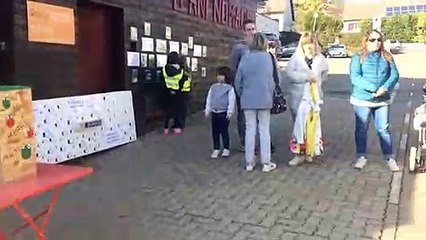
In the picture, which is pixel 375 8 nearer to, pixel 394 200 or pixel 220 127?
pixel 220 127

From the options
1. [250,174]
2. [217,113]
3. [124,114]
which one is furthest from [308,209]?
[124,114]

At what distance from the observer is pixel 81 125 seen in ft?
27.2

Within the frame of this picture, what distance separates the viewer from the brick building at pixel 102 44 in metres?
7.45

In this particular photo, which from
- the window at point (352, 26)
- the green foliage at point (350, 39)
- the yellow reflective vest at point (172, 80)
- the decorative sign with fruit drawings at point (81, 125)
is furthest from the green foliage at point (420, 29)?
the decorative sign with fruit drawings at point (81, 125)

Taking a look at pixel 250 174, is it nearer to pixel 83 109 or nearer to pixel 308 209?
pixel 308 209

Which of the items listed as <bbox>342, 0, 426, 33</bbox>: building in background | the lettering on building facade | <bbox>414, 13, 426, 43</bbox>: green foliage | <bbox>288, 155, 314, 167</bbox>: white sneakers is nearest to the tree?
<bbox>414, 13, 426, 43</bbox>: green foliage

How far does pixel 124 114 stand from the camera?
945cm

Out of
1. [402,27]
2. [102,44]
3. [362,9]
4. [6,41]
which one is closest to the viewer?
[6,41]

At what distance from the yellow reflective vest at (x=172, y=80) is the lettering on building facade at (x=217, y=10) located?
5.75 feet

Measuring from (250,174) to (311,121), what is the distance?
3.60 feet

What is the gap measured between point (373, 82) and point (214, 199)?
2.49 m

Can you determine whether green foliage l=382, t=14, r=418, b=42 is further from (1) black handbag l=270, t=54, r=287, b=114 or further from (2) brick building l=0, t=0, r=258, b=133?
(1) black handbag l=270, t=54, r=287, b=114

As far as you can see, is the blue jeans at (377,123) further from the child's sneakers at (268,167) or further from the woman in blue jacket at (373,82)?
the child's sneakers at (268,167)

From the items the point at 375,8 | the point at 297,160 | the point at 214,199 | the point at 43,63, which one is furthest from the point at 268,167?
the point at 375,8
